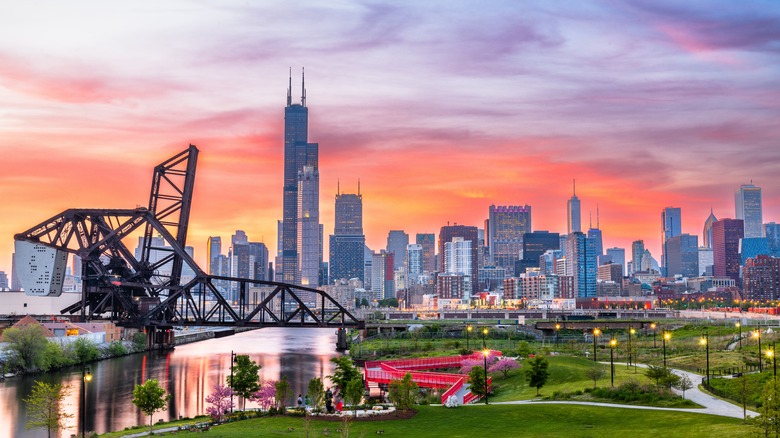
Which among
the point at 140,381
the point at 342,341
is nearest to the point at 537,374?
the point at 140,381

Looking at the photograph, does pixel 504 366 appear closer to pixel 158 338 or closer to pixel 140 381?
pixel 140 381

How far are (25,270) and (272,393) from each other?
3498 inches

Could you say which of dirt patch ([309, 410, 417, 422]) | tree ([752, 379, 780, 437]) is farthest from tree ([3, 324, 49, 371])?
tree ([752, 379, 780, 437])

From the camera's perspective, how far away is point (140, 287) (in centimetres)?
13700

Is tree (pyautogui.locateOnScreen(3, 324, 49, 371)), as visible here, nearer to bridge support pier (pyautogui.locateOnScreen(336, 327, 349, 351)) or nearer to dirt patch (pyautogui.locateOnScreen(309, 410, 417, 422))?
bridge support pier (pyautogui.locateOnScreen(336, 327, 349, 351))

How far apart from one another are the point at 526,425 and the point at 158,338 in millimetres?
108539

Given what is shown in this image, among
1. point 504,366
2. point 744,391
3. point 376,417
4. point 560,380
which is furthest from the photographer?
point 504,366

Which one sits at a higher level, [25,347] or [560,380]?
[25,347]

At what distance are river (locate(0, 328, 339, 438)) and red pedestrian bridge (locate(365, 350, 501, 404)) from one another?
344 inches

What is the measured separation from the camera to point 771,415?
36.2m

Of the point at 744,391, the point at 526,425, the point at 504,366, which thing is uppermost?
the point at 744,391

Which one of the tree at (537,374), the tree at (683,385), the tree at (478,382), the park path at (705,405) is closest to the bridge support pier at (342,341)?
the tree at (478,382)

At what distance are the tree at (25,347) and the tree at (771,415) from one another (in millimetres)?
83615

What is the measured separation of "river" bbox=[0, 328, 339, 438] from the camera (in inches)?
2457
